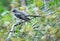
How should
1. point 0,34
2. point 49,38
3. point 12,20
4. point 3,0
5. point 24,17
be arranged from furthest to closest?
1. point 3,0
2. point 12,20
3. point 0,34
4. point 24,17
5. point 49,38

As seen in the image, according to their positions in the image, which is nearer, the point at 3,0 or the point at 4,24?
the point at 4,24

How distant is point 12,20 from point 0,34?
1.11ft

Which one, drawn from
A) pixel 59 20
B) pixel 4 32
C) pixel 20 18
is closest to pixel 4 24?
pixel 4 32

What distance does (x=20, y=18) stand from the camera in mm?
3404

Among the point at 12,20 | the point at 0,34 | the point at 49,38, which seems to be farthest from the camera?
the point at 12,20

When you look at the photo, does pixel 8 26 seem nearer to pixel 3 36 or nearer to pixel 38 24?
pixel 3 36

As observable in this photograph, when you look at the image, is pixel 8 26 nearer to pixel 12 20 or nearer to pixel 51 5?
pixel 12 20

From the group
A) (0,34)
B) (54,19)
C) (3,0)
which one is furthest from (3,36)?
(3,0)

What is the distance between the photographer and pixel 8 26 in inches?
142

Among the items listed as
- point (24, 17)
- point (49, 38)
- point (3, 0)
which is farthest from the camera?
point (3, 0)

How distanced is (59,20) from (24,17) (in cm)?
43

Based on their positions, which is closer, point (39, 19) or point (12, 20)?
point (39, 19)

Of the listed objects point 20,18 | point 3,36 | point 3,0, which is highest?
point 20,18

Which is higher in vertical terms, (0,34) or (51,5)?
(51,5)
